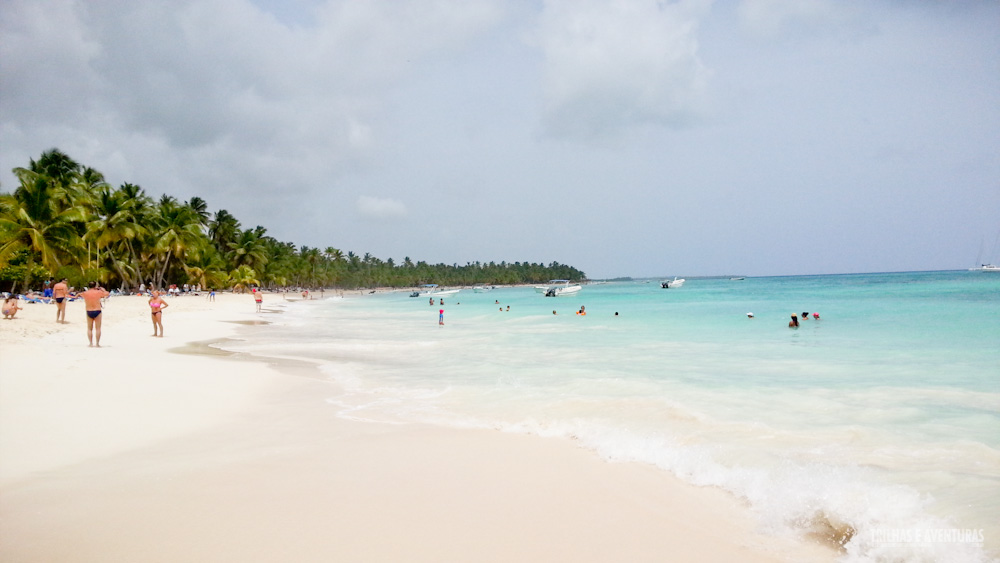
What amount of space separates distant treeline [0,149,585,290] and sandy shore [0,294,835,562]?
29442mm

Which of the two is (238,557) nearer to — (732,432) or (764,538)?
(764,538)

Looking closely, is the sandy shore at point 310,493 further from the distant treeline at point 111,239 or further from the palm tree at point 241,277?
the palm tree at point 241,277

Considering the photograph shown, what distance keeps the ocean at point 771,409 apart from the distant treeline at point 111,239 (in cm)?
2185

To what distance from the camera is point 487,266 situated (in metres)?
184

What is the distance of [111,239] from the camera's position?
40500mm

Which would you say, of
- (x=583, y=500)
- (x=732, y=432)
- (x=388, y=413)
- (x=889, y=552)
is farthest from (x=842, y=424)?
(x=388, y=413)

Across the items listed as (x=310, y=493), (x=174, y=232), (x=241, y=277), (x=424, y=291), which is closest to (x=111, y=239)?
(x=174, y=232)

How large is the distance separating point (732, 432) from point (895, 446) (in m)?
1.78

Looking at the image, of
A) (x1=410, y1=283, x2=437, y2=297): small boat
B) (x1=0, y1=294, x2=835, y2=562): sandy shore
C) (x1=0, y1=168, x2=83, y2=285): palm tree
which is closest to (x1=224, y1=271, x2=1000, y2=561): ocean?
(x1=0, y1=294, x2=835, y2=562): sandy shore

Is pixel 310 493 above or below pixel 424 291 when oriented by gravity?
above

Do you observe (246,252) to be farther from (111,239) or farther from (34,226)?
(34,226)

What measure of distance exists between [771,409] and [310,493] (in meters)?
7.08

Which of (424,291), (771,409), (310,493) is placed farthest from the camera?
(424,291)

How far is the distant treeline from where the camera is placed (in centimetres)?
3111
